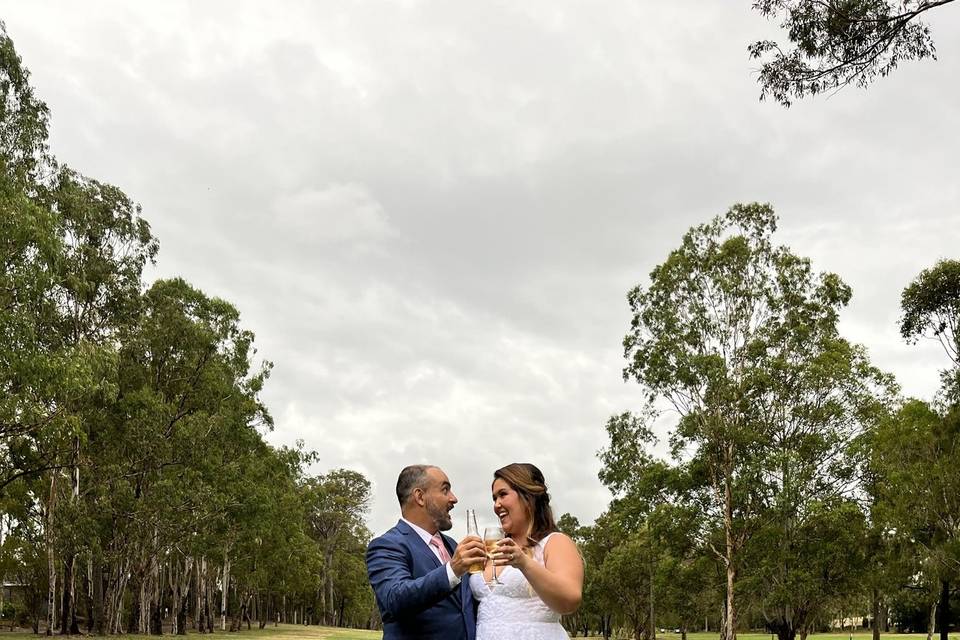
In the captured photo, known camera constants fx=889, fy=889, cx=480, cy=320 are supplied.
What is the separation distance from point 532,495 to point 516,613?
0.65m

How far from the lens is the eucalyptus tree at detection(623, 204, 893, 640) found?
113ft

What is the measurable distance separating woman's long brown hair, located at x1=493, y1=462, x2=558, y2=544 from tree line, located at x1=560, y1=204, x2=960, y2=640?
30723mm

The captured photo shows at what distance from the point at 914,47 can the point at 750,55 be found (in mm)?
2357

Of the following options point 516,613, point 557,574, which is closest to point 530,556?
point 557,574

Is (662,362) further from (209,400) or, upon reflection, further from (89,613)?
(89,613)

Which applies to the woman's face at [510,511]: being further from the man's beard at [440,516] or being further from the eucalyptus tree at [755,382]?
the eucalyptus tree at [755,382]

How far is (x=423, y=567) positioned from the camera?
5.20 metres

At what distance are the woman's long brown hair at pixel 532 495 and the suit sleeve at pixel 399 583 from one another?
54 cm

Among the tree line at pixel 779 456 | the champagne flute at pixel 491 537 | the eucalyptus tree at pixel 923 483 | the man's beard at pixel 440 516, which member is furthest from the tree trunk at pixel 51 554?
the champagne flute at pixel 491 537

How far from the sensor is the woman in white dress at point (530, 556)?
460 cm

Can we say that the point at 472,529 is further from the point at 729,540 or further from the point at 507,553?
the point at 729,540

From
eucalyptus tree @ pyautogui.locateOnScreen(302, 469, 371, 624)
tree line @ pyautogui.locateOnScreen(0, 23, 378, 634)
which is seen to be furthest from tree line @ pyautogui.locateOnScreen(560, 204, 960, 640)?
eucalyptus tree @ pyautogui.locateOnScreen(302, 469, 371, 624)

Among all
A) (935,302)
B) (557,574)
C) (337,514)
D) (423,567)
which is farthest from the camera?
(337,514)

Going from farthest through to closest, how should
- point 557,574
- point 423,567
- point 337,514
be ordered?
point 337,514
point 423,567
point 557,574
